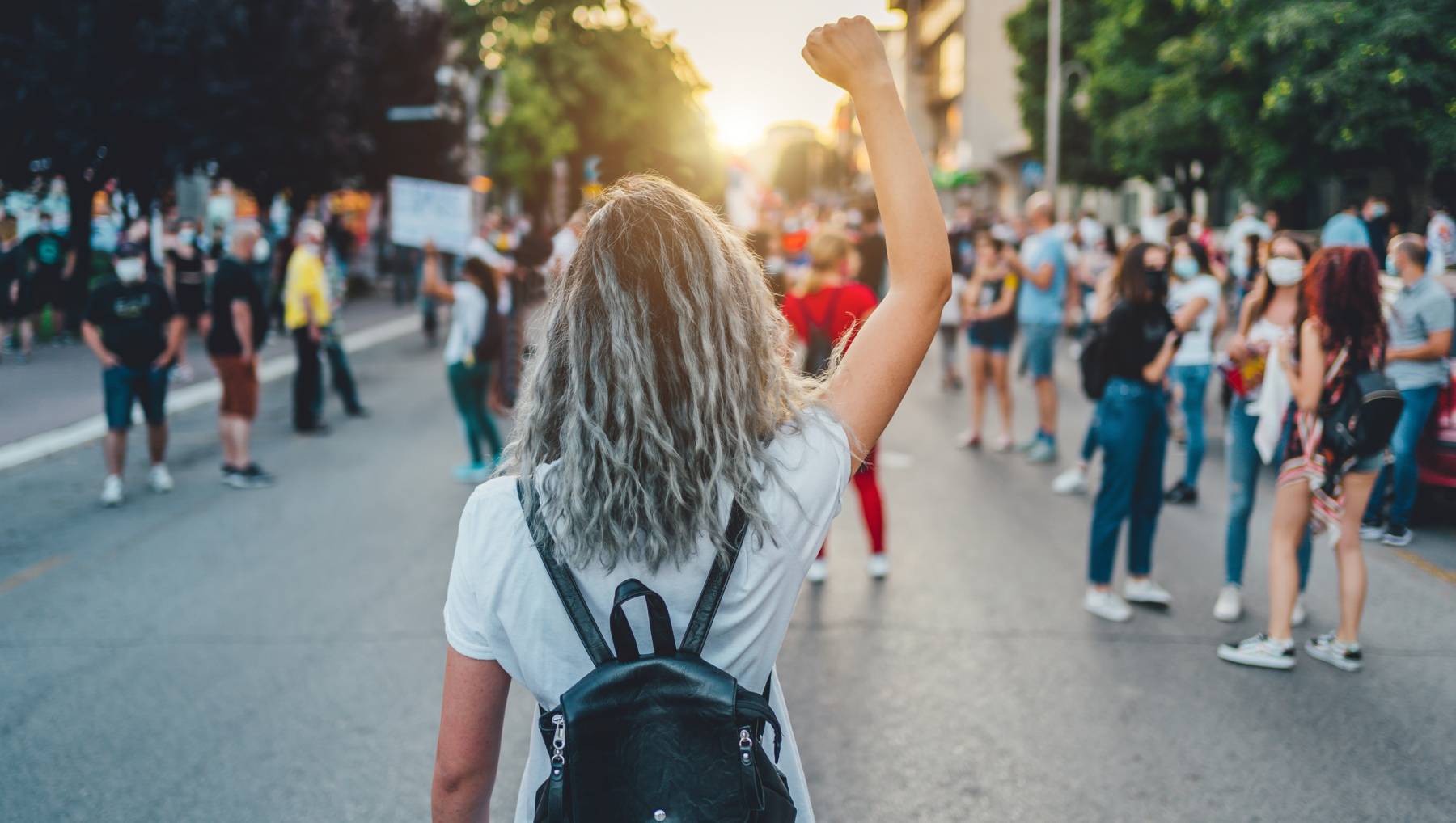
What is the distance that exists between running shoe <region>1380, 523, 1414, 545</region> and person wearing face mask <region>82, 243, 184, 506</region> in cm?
819

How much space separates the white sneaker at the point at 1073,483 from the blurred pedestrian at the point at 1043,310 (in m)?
0.99

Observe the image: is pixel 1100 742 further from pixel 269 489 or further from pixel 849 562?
pixel 269 489

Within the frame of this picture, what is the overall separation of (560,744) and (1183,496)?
24.0 feet

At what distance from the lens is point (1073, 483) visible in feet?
27.7

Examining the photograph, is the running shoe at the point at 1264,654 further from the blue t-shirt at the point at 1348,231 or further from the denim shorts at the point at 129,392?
the blue t-shirt at the point at 1348,231

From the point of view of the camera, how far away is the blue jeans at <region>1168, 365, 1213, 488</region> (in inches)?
313

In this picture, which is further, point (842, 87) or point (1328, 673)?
point (1328, 673)

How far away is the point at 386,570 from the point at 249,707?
1.95 meters

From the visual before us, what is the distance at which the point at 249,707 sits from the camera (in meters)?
4.57

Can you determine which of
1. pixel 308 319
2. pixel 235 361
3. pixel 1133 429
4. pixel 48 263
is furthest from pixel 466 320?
pixel 48 263

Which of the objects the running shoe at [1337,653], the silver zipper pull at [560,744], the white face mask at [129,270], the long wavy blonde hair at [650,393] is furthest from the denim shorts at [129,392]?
the silver zipper pull at [560,744]

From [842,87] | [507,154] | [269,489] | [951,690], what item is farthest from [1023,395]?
[507,154]

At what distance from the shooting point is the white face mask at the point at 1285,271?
5906mm

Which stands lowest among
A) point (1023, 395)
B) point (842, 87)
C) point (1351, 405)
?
point (1023, 395)
